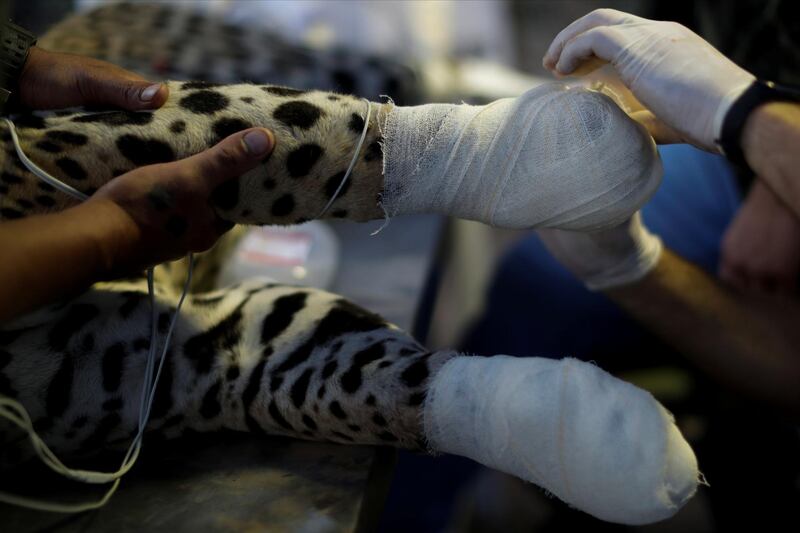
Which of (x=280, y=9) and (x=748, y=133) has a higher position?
(x=748, y=133)

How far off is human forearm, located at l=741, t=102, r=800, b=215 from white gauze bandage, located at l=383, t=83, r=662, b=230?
0.26 feet

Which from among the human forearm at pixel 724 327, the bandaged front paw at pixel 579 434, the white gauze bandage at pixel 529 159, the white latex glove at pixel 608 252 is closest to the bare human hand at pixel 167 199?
the white gauze bandage at pixel 529 159

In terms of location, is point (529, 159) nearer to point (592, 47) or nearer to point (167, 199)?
point (592, 47)

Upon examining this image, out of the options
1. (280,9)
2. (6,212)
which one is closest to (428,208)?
(6,212)

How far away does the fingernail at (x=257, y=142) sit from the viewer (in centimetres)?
58

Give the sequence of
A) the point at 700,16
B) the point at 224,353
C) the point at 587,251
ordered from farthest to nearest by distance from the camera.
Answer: the point at 700,16 < the point at 587,251 < the point at 224,353

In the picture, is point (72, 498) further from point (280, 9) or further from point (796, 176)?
point (280, 9)

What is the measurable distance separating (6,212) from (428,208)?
1.13ft

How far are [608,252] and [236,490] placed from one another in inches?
17.6

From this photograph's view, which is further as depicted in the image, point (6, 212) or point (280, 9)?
point (280, 9)

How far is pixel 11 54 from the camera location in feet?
2.13

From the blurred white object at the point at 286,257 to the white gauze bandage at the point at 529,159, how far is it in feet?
1.32

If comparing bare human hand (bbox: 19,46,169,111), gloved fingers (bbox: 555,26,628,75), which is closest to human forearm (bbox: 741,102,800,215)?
gloved fingers (bbox: 555,26,628,75)

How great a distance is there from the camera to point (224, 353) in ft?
2.24
